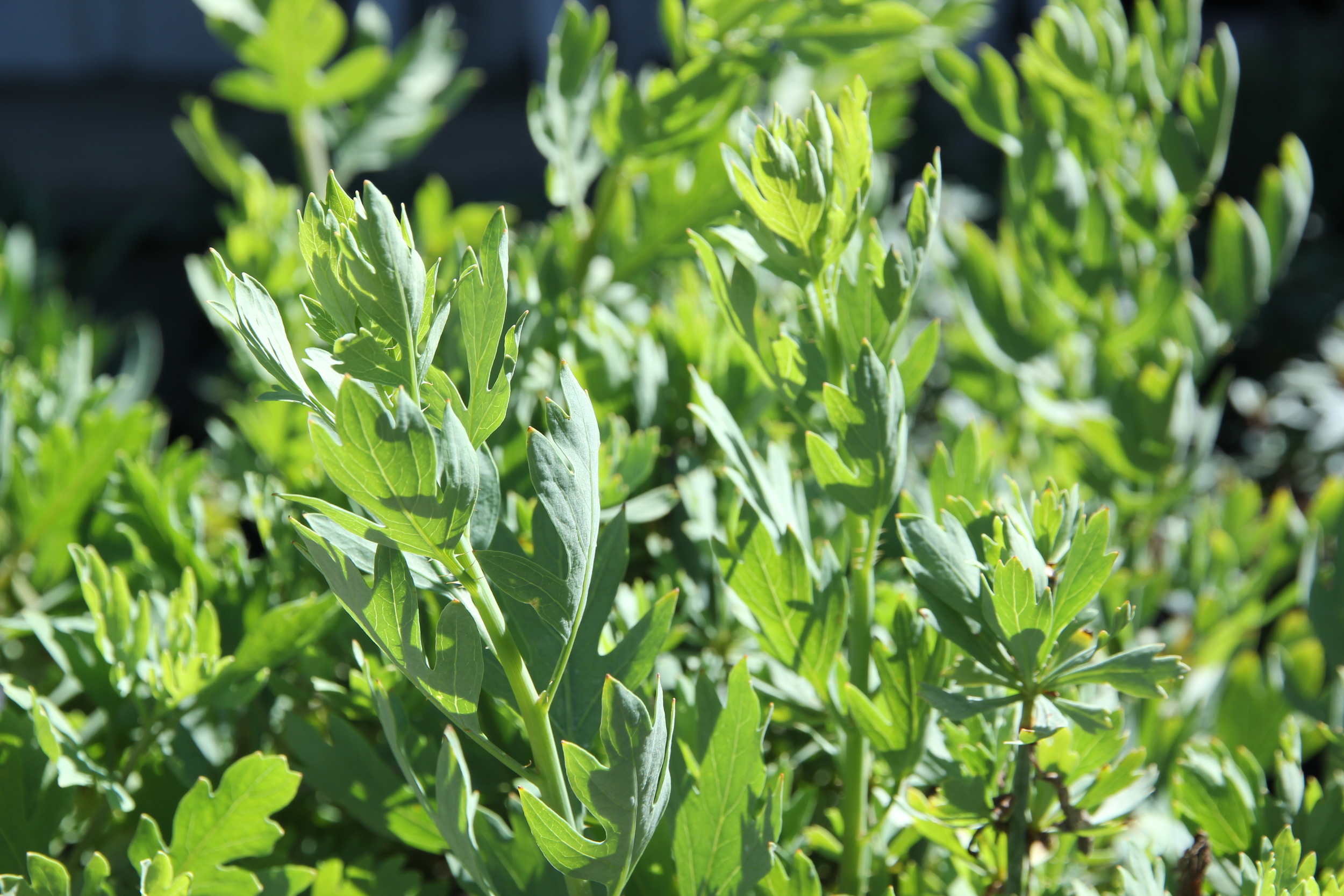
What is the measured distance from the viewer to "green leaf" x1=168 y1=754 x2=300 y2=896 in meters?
0.63

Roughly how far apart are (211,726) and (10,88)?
17.9ft

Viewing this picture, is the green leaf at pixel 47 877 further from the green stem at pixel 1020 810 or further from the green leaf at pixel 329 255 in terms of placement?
the green stem at pixel 1020 810

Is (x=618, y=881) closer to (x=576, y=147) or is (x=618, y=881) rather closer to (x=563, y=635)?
(x=563, y=635)

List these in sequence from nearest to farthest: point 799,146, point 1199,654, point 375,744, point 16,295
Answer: point 799,146, point 375,744, point 1199,654, point 16,295

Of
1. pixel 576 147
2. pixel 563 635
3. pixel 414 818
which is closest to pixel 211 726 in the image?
pixel 414 818

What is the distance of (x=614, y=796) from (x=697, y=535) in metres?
0.34

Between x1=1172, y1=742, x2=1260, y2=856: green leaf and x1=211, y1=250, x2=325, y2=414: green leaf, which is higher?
x1=211, y1=250, x2=325, y2=414: green leaf

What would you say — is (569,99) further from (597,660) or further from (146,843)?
(146,843)

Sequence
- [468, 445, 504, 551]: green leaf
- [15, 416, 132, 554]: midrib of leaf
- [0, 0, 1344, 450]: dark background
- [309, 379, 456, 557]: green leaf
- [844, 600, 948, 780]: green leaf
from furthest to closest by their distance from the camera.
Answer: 1. [0, 0, 1344, 450]: dark background
2. [15, 416, 132, 554]: midrib of leaf
3. [844, 600, 948, 780]: green leaf
4. [468, 445, 504, 551]: green leaf
5. [309, 379, 456, 557]: green leaf

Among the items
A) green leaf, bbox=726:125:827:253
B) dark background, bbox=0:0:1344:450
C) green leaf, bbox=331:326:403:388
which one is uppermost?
green leaf, bbox=331:326:403:388

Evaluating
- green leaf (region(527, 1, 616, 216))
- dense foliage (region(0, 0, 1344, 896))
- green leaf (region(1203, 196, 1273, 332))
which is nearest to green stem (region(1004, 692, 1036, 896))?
dense foliage (region(0, 0, 1344, 896))

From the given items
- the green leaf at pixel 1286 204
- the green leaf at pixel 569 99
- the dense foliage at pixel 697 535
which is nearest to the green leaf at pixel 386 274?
the dense foliage at pixel 697 535

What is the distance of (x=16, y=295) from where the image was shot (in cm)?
128

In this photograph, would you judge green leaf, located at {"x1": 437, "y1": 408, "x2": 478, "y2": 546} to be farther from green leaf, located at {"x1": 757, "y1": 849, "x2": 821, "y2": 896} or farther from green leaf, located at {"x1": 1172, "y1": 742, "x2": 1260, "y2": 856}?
green leaf, located at {"x1": 1172, "y1": 742, "x2": 1260, "y2": 856}
